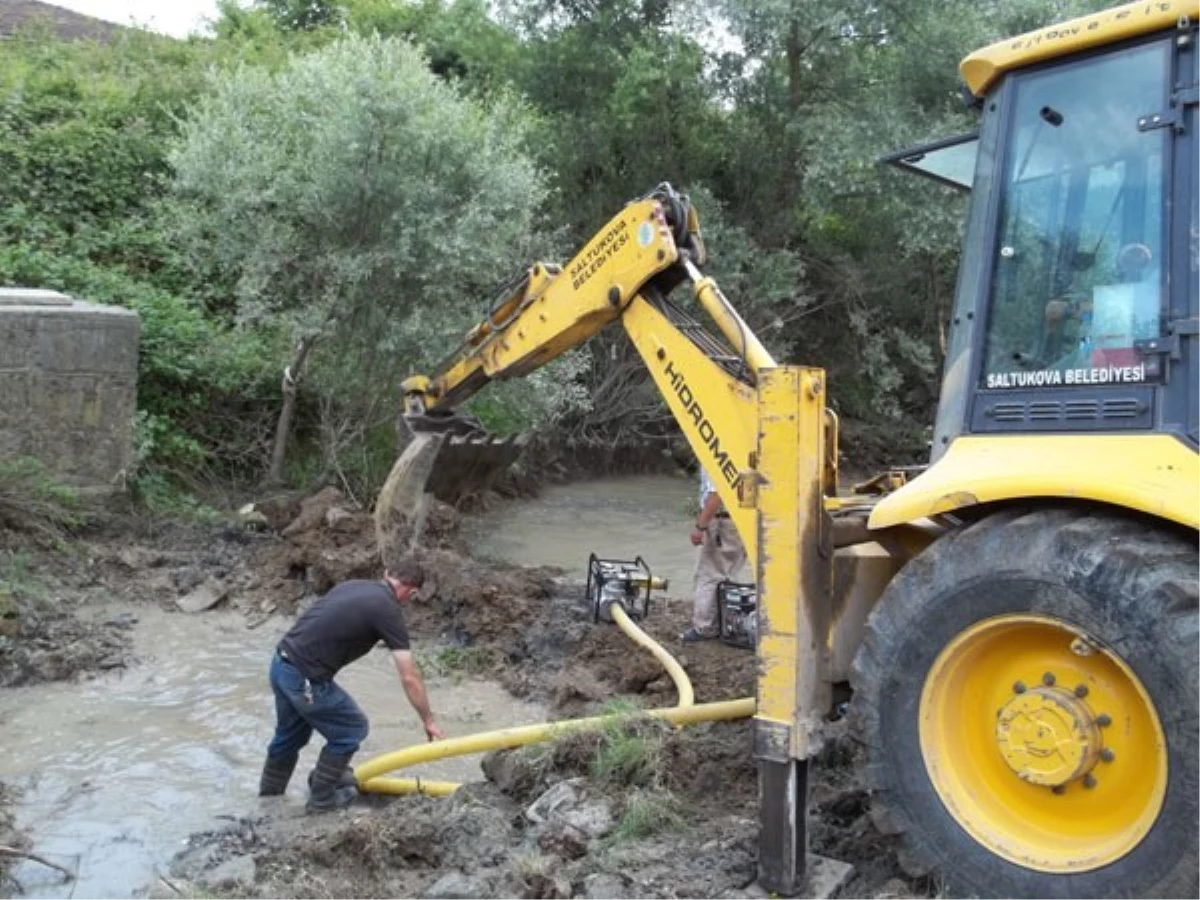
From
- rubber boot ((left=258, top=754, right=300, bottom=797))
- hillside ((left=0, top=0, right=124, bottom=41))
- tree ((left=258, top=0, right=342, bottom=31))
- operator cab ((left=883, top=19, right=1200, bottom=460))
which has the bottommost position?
rubber boot ((left=258, top=754, right=300, bottom=797))

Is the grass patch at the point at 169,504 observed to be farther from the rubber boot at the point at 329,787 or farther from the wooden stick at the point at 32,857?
the wooden stick at the point at 32,857

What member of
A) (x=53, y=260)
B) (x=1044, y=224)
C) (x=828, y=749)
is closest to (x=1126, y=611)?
(x=1044, y=224)

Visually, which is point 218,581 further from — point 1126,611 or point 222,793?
point 1126,611

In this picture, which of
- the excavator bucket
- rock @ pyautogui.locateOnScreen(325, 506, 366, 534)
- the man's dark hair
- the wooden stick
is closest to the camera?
the wooden stick

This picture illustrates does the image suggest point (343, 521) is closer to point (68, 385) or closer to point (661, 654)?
point (68, 385)

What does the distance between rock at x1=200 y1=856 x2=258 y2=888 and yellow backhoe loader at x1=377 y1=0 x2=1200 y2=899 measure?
2046 millimetres

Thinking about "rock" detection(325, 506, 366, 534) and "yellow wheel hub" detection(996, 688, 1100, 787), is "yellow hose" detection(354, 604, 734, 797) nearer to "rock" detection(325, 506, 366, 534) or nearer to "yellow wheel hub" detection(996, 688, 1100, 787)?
"yellow wheel hub" detection(996, 688, 1100, 787)

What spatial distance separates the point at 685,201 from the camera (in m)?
5.65

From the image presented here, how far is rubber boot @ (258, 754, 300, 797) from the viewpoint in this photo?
5922 mm

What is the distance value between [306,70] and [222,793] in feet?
22.7

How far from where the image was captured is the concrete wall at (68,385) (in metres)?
9.93

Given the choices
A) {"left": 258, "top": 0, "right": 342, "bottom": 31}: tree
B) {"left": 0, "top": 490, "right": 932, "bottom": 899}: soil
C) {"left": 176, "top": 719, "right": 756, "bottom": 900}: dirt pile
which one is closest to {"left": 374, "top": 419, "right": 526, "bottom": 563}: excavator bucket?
{"left": 0, "top": 490, "right": 932, "bottom": 899}: soil

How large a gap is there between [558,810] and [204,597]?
204 inches

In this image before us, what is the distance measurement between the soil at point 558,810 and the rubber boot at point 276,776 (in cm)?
10
